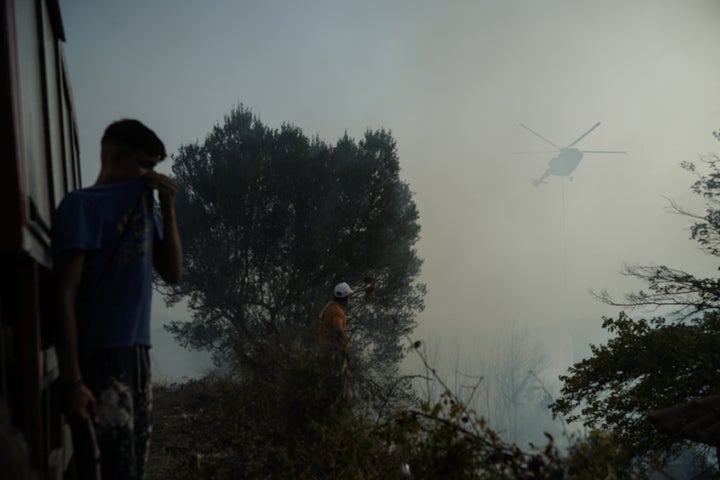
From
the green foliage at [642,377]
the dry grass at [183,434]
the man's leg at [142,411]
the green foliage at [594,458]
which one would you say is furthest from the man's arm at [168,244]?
the green foliage at [642,377]

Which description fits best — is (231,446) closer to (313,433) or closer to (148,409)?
(313,433)

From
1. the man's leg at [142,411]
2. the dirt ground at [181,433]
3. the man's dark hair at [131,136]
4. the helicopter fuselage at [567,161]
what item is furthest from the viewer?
the helicopter fuselage at [567,161]

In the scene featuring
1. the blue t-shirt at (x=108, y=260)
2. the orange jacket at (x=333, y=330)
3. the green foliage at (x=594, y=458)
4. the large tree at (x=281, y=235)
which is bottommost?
the green foliage at (x=594, y=458)

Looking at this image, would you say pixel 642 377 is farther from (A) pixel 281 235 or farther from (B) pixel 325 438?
(A) pixel 281 235

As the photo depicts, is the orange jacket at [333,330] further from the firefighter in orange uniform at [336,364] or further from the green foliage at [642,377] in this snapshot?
the green foliage at [642,377]

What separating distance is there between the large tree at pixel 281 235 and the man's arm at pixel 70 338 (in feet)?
57.1

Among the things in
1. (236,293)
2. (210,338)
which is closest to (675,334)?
(236,293)

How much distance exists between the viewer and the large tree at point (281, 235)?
2039 centimetres

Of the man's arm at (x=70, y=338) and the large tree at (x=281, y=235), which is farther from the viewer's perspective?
the large tree at (x=281, y=235)

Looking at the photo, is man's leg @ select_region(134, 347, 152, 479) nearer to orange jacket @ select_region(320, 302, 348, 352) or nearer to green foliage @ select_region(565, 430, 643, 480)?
green foliage @ select_region(565, 430, 643, 480)

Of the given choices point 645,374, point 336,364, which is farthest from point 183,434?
point 645,374

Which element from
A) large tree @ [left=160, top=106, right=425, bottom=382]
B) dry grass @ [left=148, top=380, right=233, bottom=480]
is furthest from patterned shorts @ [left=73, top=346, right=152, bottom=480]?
large tree @ [left=160, top=106, right=425, bottom=382]

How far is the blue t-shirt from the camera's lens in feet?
6.49

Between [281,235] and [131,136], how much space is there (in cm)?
1867
